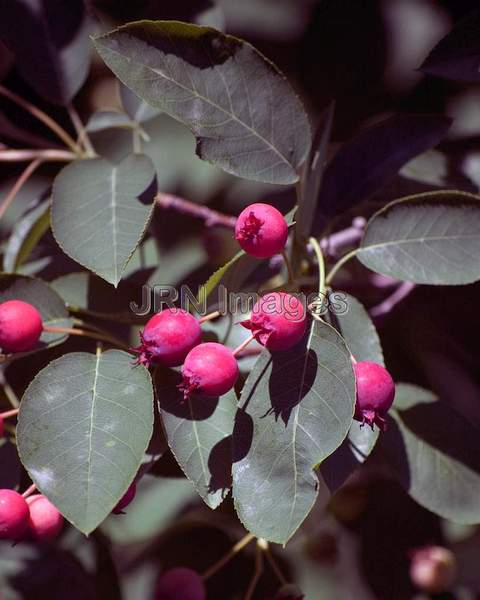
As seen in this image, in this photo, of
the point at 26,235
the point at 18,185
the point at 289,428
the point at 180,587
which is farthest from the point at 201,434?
the point at 18,185

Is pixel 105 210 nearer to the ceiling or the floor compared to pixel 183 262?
nearer to the ceiling

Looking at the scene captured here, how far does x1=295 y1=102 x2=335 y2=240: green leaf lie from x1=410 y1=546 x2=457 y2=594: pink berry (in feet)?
2.40

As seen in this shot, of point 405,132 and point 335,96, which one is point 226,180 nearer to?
point 335,96

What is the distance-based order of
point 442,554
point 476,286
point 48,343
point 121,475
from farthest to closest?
point 442,554 < point 476,286 < point 48,343 < point 121,475

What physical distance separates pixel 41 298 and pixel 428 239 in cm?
58

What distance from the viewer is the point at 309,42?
1.71 meters

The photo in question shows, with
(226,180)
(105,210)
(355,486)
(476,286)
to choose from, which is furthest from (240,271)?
(226,180)

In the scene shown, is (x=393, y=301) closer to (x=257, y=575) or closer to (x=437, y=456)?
(x=437, y=456)

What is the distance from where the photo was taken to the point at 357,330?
107 cm

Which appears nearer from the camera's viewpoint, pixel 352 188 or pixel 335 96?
pixel 352 188

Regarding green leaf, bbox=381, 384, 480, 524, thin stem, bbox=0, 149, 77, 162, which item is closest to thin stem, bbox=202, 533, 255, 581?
green leaf, bbox=381, 384, 480, 524

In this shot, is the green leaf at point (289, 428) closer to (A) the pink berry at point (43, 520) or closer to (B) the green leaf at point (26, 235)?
(A) the pink berry at point (43, 520)

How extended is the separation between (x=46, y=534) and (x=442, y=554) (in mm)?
877

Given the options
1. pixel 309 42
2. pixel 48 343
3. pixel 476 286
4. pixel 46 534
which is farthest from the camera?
pixel 309 42
